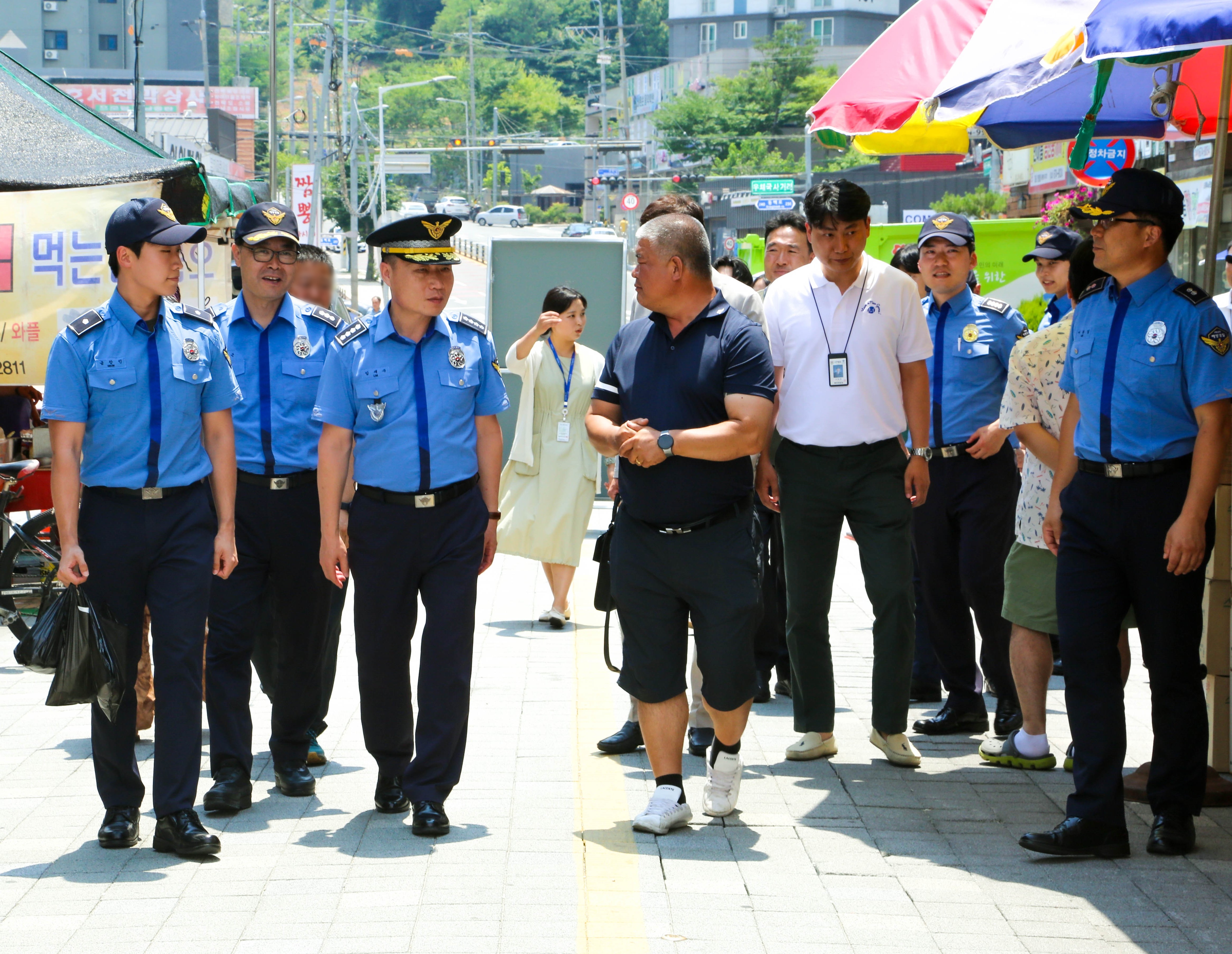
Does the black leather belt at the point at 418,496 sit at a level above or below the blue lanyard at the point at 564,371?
below

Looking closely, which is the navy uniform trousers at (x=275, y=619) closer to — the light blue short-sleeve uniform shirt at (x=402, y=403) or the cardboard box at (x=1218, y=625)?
the light blue short-sleeve uniform shirt at (x=402, y=403)

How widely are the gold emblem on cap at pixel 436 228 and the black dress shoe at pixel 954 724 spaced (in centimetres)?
306

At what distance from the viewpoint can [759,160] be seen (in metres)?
78.4

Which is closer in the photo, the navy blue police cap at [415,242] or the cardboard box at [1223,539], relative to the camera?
the navy blue police cap at [415,242]

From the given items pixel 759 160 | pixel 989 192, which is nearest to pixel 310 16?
pixel 989 192

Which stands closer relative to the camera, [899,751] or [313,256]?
[899,751]

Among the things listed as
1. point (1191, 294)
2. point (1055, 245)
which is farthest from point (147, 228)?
point (1055, 245)

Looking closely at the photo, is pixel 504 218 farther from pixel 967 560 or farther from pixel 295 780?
pixel 295 780

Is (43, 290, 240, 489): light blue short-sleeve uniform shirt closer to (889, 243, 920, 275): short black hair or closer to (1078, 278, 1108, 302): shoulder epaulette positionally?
(1078, 278, 1108, 302): shoulder epaulette

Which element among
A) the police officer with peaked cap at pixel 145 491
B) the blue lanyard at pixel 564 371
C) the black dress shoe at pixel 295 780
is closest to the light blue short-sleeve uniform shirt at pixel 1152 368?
the police officer with peaked cap at pixel 145 491

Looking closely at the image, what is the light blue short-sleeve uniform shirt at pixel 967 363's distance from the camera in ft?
21.3

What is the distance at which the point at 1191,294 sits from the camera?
4.63 metres

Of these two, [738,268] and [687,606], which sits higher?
[738,268]

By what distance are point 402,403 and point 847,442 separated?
68.4 inches
